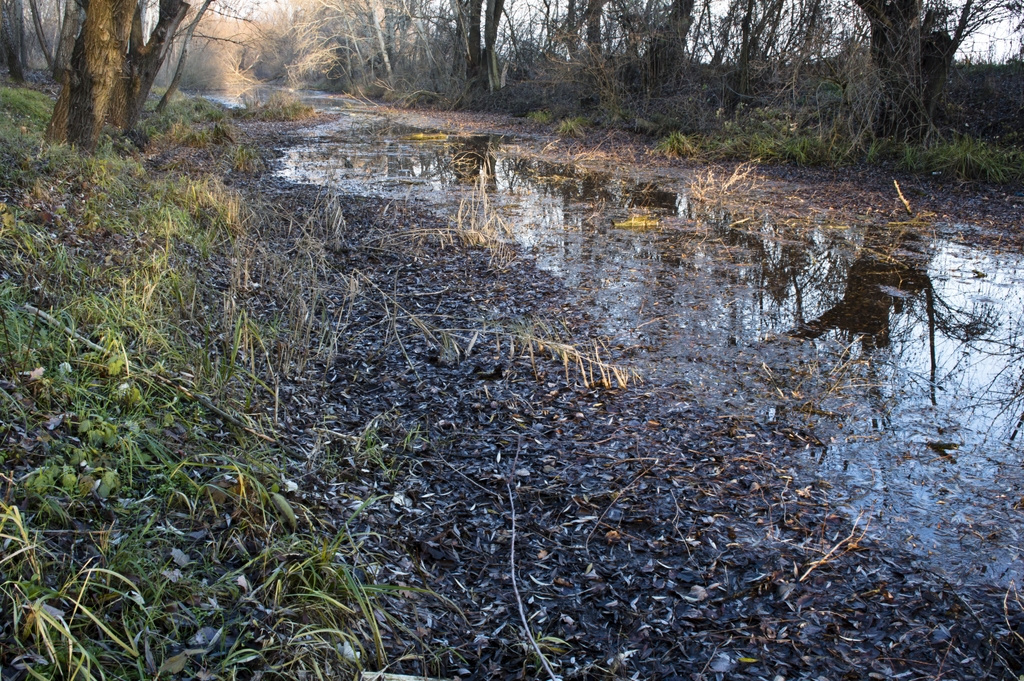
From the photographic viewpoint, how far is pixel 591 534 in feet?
12.4

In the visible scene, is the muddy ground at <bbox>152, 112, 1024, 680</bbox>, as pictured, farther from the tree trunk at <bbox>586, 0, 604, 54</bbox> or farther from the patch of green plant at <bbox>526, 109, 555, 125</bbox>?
the patch of green plant at <bbox>526, 109, 555, 125</bbox>

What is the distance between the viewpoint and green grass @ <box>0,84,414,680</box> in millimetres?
2553

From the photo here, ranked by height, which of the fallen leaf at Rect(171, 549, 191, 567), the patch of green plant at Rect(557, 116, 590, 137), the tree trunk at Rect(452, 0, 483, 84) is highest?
the tree trunk at Rect(452, 0, 483, 84)

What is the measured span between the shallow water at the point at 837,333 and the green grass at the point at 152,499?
108 inches

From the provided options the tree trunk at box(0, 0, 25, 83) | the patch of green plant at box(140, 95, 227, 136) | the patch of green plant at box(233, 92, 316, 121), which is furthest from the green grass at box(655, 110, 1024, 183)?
the tree trunk at box(0, 0, 25, 83)

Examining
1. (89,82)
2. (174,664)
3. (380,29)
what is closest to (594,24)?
(89,82)

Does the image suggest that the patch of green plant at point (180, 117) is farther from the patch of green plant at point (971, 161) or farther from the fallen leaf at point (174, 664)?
the patch of green plant at point (971, 161)

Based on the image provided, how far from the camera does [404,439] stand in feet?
15.1

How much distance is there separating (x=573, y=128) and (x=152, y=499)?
18836 millimetres

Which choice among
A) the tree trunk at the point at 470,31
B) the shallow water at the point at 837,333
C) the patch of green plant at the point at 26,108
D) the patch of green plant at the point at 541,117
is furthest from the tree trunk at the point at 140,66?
the tree trunk at the point at 470,31

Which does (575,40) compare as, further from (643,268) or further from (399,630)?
(399,630)

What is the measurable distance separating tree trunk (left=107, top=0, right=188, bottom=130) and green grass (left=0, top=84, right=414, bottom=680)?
10370mm

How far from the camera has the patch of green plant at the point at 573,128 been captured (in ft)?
66.6

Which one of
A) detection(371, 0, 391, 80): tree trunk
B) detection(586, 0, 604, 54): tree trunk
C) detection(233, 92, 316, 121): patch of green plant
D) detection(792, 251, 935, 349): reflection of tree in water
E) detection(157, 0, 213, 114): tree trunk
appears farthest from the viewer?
detection(371, 0, 391, 80): tree trunk
